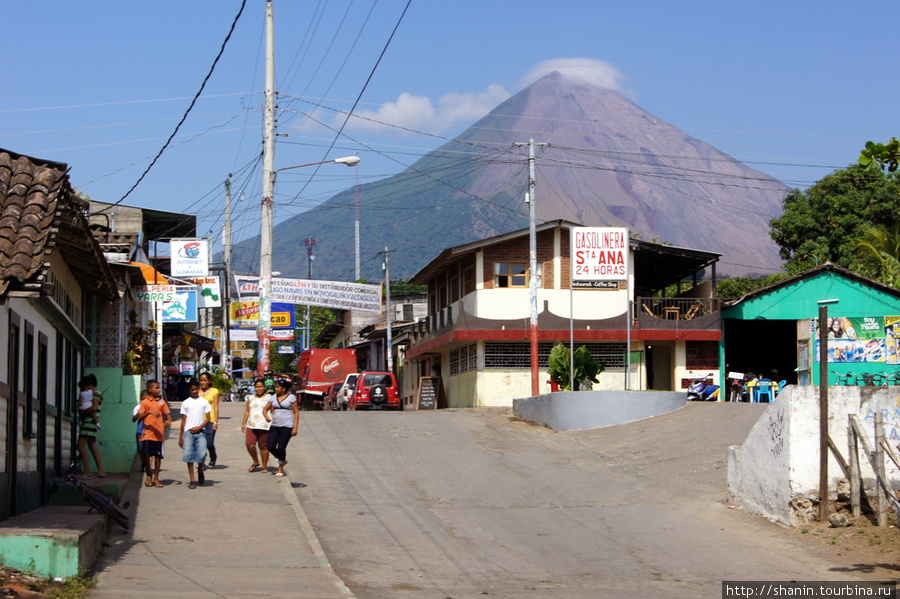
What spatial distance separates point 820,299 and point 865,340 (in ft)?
6.88

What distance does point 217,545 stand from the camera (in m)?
11.7

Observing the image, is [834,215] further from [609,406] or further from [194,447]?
[194,447]

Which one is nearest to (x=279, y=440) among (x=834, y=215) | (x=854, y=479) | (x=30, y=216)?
(x=30, y=216)

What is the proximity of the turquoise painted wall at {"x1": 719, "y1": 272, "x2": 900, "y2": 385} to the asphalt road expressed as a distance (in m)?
10.3

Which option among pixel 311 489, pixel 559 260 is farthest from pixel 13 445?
pixel 559 260

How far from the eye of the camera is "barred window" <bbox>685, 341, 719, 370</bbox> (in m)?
35.1

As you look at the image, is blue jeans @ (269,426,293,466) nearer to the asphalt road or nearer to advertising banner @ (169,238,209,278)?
the asphalt road

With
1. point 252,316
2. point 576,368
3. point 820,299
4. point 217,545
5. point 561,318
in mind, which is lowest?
point 217,545

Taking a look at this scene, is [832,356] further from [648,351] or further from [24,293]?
[24,293]

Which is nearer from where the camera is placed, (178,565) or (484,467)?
(178,565)

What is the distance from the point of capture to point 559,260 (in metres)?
35.4

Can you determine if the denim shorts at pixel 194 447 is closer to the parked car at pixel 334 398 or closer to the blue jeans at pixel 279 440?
the blue jeans at pixel 279 440

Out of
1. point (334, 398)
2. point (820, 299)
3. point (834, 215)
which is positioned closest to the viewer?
point (820, 299)

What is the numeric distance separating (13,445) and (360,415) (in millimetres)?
17517
